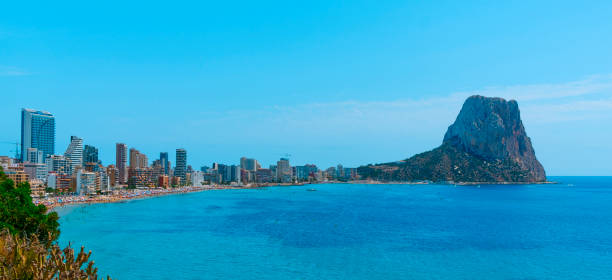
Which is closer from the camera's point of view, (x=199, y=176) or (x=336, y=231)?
(x=336, y=231)

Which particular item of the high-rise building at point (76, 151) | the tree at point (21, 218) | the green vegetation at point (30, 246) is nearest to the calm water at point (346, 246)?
the tree at point (21, 218)

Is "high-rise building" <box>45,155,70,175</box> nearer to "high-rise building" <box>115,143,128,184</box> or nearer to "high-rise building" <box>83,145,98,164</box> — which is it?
"high-rise building" <box>83,145,98,164</box>

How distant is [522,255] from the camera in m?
35.8

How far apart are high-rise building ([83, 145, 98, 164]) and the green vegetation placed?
532ft

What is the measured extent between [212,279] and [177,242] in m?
14.4

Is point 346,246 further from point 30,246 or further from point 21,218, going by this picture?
point 30,246

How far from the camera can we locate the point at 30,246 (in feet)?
41.9

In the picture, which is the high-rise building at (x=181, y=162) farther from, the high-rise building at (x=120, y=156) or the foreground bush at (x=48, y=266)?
the foreground bush at (x=48, y=266)

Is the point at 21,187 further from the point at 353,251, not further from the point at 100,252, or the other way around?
the point at 353,251

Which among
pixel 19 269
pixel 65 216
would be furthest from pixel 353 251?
pixel 65 216

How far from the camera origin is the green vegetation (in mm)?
8930

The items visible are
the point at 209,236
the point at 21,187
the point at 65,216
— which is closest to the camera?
the point at 21,187

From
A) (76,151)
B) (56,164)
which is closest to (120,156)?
(76,151)

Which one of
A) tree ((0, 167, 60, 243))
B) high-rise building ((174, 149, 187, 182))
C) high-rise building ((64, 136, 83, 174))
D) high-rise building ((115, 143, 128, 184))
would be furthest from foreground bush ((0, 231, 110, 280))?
high-rise building ((115, 143, 128, 184))
